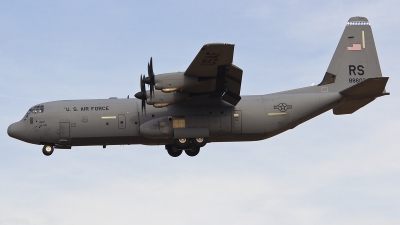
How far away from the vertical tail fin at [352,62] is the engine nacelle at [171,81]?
28.4 feet

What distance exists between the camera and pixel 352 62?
34906 mm

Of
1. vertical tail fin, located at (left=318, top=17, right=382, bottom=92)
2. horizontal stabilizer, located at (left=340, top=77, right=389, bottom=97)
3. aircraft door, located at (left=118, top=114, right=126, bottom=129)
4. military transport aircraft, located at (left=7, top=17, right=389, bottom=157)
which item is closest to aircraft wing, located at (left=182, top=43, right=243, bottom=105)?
military transport aircraft, located at (left=7, top=17, right=389, bottom=157)

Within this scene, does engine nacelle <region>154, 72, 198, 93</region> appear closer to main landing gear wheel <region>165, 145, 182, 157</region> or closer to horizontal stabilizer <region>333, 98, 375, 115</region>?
main landing gear wheel <region>165, 145, 182, 157</region>

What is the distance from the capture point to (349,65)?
3491 cm

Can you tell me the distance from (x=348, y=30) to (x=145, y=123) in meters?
11.9

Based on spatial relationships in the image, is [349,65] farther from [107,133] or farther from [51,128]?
[51,128]

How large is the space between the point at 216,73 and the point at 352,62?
894 cm

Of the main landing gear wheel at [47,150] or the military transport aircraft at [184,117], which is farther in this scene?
the main landing gear wheel at [47,150]

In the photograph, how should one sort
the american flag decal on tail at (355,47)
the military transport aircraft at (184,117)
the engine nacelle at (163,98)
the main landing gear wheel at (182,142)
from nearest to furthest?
the engine nacelle at (163,98), the military transport aircraft at (184,117), the main landing gear wheel at (182,142), the american flag decal on tail at (355,47)

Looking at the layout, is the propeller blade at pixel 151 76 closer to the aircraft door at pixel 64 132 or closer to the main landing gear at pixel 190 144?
the main landing gear at pixel 190 144

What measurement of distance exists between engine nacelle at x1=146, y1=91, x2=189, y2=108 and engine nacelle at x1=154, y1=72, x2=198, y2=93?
1.19 meters

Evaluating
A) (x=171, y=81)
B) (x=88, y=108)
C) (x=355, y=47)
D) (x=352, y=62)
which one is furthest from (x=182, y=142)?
(x=355, y=47)

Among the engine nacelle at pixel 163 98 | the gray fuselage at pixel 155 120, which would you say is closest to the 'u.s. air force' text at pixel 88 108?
the gray fuselage at pixel 155 120

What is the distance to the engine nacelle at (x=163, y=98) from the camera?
30422 mm
